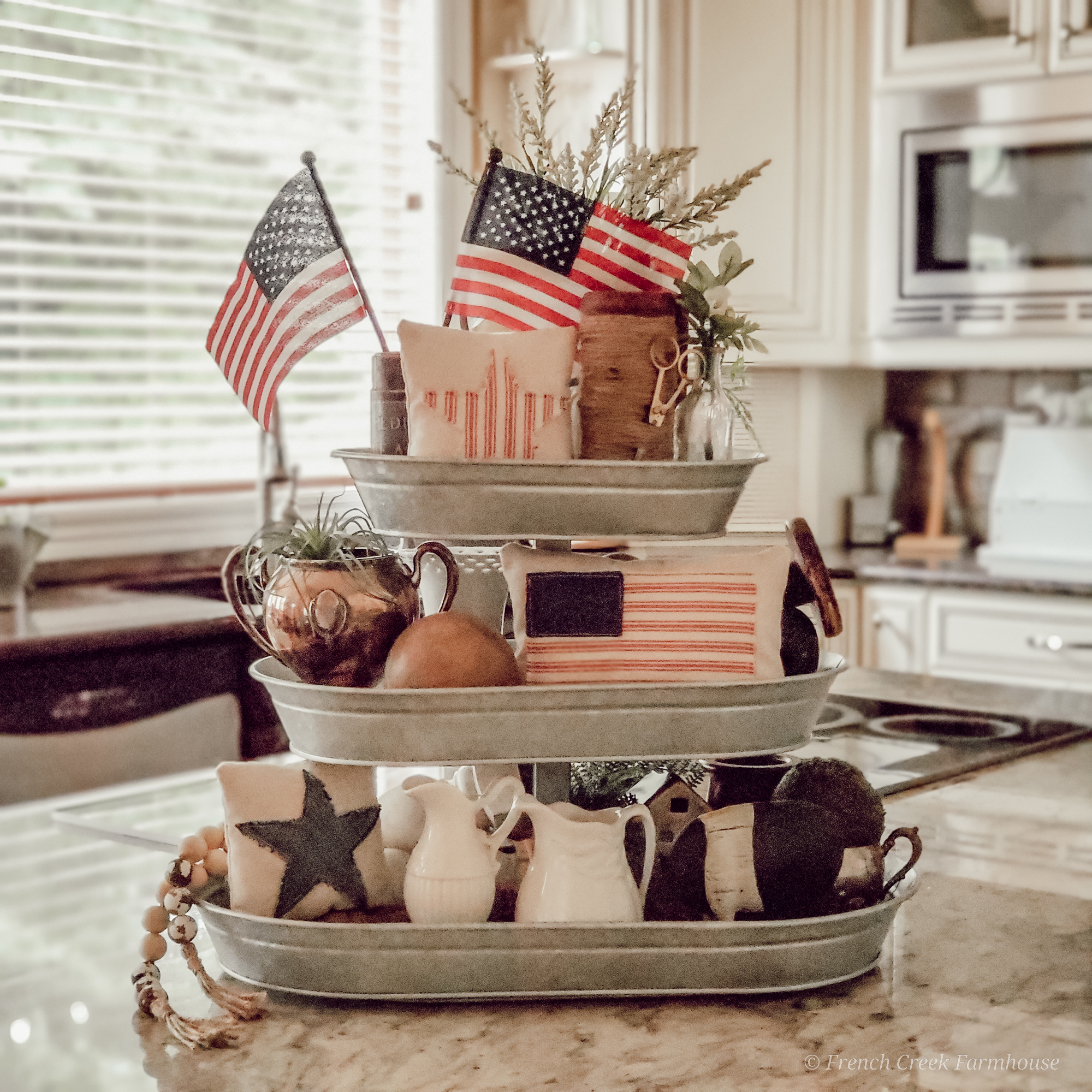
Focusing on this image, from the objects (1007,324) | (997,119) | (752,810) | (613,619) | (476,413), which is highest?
(997,119)

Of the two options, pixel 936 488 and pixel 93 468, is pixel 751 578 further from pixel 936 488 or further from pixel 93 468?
pixel 936 488

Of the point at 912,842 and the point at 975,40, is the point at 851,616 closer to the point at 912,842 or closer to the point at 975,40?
the point at 975,40

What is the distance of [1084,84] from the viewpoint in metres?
3.17

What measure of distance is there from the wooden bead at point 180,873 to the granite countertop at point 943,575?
218cm

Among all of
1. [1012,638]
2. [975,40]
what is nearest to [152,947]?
[1012,638]

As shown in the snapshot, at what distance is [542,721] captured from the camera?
3.38 ft

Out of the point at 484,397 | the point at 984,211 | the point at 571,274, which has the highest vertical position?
the point at 984,211

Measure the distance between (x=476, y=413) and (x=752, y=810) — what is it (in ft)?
1.17

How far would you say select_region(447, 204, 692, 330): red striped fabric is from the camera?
116 centimetres

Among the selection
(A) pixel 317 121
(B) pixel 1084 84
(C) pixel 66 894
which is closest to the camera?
(C) pixel 66 894

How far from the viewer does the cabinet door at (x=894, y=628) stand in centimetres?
331

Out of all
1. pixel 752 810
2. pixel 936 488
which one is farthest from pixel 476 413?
pixel 936 488

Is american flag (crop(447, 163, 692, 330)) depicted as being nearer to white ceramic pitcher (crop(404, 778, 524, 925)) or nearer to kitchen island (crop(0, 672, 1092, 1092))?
white ceramic pitcher (crop(404, 778, 524, 925))

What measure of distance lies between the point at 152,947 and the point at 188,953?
0.09 ft
